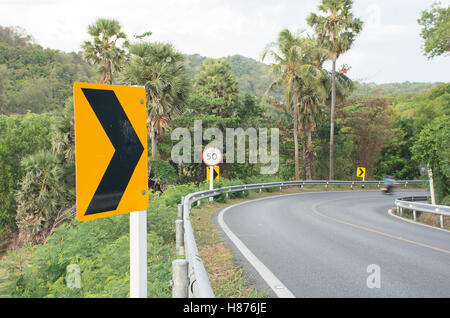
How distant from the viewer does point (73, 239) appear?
326 inches

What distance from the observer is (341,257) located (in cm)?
753

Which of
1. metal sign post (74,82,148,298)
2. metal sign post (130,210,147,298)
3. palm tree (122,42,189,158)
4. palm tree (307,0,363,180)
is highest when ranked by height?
palm tree (307,0,363,180)

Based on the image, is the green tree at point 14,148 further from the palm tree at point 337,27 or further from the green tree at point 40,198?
the palm tree at point 337,27

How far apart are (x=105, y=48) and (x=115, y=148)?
2693cm

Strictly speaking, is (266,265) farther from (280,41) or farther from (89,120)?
(280,41)

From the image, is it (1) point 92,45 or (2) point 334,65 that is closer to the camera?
(1) point 92,45

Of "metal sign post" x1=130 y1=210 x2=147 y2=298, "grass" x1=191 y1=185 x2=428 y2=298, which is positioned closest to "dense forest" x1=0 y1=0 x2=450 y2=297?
"grass" x1=191 y1=185 x2=428 y2=298

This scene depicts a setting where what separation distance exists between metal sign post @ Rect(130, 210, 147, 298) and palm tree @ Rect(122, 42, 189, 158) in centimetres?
2139

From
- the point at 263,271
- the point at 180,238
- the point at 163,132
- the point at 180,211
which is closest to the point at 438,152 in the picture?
the point at 180,211

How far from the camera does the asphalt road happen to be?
18.3 feet

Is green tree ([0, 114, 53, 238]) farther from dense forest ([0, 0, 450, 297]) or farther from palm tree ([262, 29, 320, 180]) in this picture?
palm tree ([262, 29, 320, 180])
